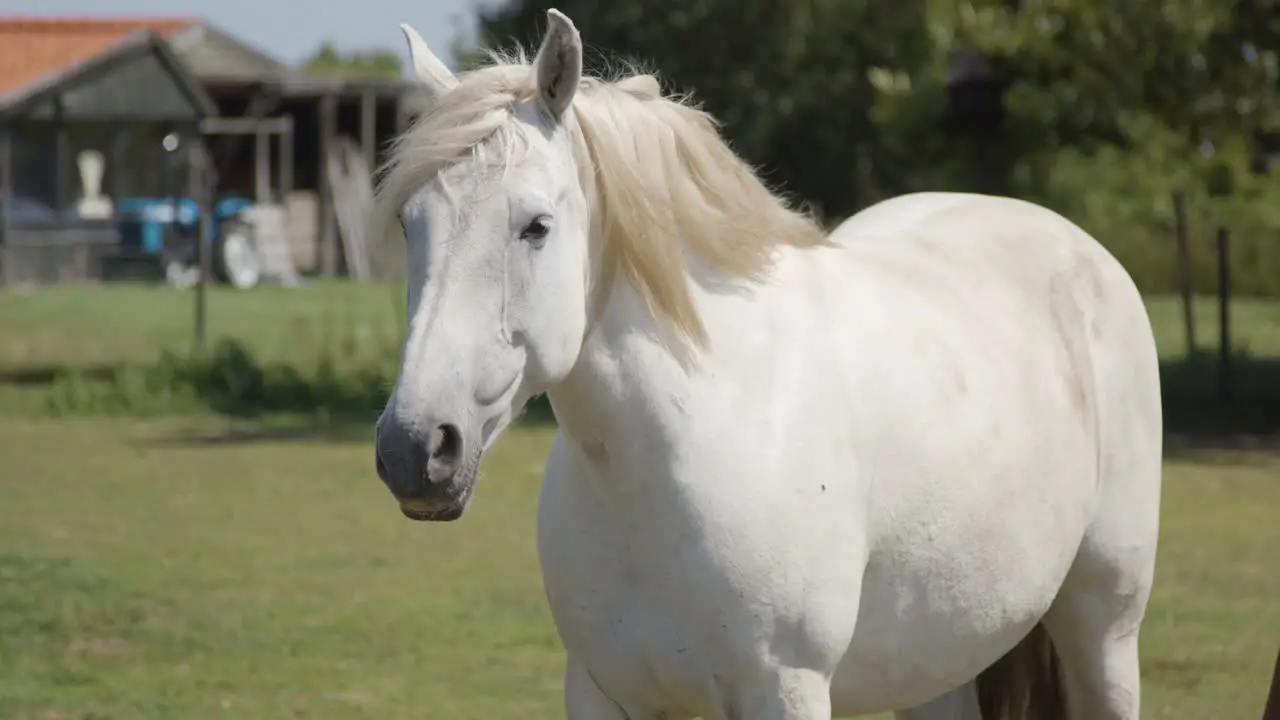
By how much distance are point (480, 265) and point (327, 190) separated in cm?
3147

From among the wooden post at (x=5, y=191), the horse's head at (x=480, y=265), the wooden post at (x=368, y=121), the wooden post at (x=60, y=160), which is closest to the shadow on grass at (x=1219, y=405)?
the horse's head at (x=480, y=265)

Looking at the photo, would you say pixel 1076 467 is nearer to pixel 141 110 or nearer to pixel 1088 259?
pixel 1088 259

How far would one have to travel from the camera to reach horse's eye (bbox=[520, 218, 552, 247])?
9.20 ft

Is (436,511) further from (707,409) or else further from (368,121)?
(368,121)

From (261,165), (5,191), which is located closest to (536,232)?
(5,191)

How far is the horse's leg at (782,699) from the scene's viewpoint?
305cm

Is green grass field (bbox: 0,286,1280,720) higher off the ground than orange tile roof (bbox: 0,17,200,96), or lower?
higher

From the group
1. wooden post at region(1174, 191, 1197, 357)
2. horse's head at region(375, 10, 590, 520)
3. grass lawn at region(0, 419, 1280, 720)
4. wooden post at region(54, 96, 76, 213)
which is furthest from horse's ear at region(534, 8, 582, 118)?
wooden post at region(54, 96, 76, 213)

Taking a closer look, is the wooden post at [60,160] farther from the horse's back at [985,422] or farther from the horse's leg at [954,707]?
the horse's leg at [954,707]

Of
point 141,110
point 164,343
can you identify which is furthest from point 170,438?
point 141,110

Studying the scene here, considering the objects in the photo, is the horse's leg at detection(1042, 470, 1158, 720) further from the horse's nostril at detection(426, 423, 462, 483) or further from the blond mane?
the horse's nostril at detection(426, 423, 462, 483)

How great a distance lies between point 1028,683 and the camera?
4242 millimetres

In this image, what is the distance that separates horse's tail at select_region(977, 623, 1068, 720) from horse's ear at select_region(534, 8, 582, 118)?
199 centimetres

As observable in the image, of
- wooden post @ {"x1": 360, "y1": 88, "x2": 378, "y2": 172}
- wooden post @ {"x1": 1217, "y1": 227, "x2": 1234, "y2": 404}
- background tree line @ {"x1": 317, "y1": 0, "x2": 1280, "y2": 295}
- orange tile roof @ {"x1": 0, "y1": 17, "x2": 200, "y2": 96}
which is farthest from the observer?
wooden post @ {"x1": 360, "y1": 88, "x2": 378, "y2": 172}
